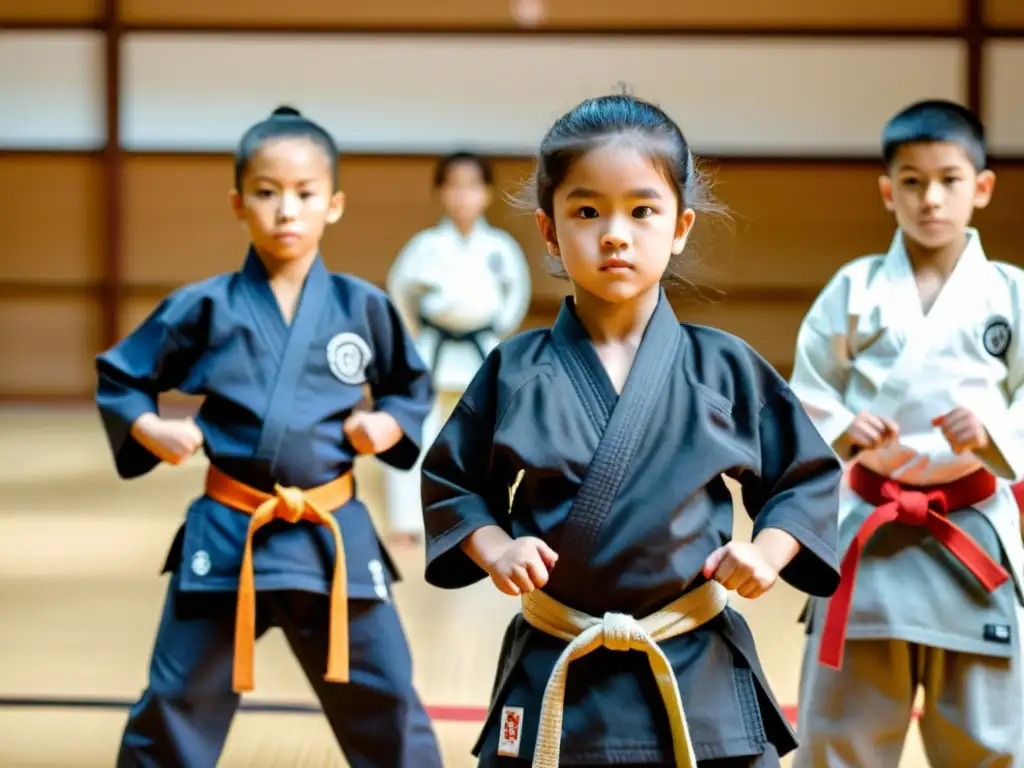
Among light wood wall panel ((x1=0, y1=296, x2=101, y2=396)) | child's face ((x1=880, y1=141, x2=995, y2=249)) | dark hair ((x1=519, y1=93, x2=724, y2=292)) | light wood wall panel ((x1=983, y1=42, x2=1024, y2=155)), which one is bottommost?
dark hair ((x1=519, y1=93, x2=724, y2=292))

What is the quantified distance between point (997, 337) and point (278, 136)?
1500 millimetres

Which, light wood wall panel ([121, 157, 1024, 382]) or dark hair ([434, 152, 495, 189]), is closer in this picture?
dark hair ([434, 152, 495, 189])

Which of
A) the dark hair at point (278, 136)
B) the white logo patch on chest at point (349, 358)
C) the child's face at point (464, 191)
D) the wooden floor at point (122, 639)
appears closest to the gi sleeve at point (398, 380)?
the white logo patch on chest at point (349, 358)

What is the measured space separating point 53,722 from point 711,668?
2.07m

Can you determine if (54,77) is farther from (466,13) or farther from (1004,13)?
(1004,13)

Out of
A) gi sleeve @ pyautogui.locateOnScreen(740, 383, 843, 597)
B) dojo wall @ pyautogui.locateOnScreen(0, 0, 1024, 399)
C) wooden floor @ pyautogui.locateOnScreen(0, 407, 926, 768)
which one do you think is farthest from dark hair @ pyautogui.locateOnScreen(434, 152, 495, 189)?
gi sleeve @ pyautogui.locateOnScreen(740, 383, 843, 597)

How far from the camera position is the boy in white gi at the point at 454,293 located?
6.30 meters

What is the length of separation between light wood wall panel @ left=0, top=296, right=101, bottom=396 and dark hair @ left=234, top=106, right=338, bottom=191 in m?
8.01

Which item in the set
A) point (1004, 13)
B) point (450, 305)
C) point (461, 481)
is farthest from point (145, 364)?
point (1004, 13)

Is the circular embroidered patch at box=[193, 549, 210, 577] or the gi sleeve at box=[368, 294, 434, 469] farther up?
the gi sleeve at box=[368, 294, 434, 469]

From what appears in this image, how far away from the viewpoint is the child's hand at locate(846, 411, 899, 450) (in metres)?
2.58

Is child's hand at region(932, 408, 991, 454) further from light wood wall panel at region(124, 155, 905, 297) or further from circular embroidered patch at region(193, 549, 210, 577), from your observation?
light wood wall panel at region(124, 155, 905, 297)

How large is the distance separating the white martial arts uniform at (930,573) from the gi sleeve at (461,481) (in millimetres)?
931

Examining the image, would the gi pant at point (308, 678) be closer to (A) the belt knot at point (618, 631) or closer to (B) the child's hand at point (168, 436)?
(B) the child's hand at point (168, 436)
